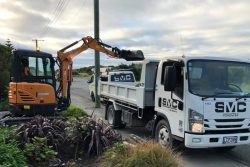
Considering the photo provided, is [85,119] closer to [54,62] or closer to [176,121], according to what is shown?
[176,121]

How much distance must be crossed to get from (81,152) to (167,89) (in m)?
2.97

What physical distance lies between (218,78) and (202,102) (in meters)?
0.89

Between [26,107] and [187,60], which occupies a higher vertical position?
[187,60]

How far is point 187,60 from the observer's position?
9672mm

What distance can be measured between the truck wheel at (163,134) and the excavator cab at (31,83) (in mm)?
4913

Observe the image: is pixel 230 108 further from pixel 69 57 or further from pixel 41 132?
pixel 69 57

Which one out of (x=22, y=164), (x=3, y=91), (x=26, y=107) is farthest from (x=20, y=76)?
(x=3, y=91)

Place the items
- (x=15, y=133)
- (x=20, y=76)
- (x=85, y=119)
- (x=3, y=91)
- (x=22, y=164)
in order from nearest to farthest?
(x=22, y=164) → (x=15, y=133) → (x=85, y=119) → (x=20, y=76) → (x=3, y=91)

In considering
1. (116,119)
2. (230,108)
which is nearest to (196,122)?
(230,108)

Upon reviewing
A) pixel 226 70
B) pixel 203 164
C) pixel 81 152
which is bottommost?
pixel 203 164

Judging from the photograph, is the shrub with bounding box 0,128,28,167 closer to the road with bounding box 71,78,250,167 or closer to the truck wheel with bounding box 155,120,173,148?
the road with bounding box 71,78,250,167

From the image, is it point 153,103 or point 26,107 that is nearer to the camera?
point 153,103

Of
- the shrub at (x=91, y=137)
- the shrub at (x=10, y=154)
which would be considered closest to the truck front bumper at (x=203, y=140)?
the shrub at (x=91, y=137)

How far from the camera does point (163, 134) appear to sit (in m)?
10.4
